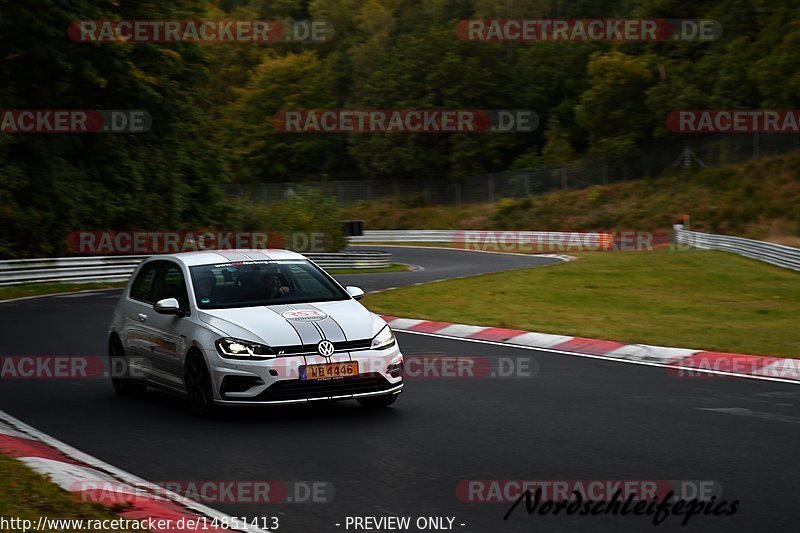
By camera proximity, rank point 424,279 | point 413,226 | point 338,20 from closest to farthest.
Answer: point 424,279 → point 413,226 → point 338,20

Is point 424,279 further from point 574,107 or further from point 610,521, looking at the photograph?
point 574,107

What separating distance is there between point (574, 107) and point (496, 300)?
6078cm

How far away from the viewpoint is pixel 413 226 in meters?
78.6

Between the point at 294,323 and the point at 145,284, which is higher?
the point at 145,284

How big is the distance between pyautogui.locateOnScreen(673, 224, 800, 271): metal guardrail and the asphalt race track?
900 inches

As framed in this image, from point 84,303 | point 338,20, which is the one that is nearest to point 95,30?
point 84,303

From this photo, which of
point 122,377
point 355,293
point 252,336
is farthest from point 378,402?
point 122,377

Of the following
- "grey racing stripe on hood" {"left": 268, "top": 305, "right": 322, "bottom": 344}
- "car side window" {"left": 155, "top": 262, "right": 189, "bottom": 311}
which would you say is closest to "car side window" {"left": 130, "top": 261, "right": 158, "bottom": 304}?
"car side window" {"left": 155, "top": 262, "right": 189, "bottom": 311}

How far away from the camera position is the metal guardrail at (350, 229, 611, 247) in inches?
2392

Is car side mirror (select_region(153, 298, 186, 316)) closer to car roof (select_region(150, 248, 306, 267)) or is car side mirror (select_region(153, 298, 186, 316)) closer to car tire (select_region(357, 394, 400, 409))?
car roof (select_region(150, 248, 306, 267))

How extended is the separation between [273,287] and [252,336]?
3.97 feet

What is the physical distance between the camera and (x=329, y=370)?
380 inches

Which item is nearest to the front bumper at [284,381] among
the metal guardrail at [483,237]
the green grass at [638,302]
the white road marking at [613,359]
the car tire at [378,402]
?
the car tire at [378,402]

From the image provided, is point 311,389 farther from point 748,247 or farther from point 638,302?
point 748,247
